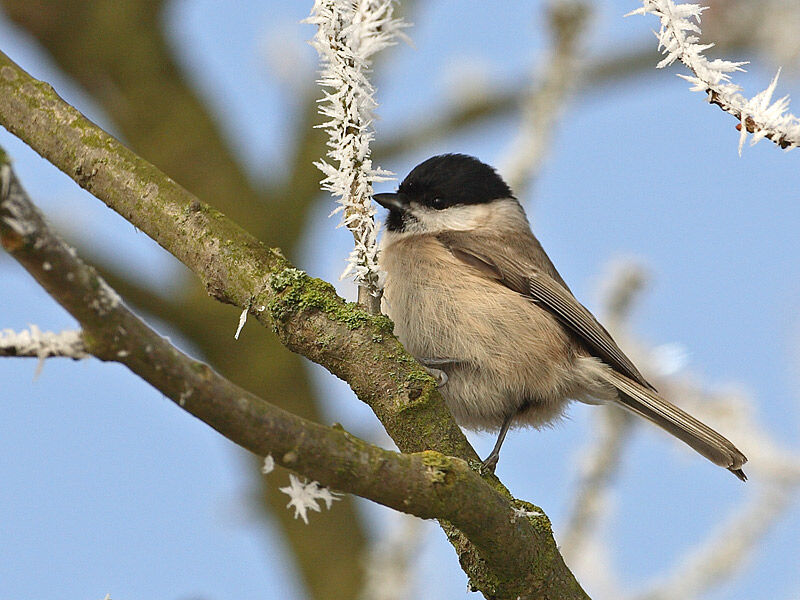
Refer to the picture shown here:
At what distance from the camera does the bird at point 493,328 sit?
134 inches

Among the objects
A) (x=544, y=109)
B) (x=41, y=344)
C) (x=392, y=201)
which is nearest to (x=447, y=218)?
(x=392, y=201)

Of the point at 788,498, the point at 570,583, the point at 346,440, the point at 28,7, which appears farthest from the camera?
the point at 28,7

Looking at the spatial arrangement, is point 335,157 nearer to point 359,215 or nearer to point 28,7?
point 359,215

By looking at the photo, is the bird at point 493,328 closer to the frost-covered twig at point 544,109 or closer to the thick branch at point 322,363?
the frost-covered twig at point 544,109

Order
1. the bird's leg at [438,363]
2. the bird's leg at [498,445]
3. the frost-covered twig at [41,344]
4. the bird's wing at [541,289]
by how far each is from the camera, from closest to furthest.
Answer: the frost-covered twig at [41,344] → the bird's leg at [498,445] → the bird's leg at [438,363] → the bird's wing at [541,289]

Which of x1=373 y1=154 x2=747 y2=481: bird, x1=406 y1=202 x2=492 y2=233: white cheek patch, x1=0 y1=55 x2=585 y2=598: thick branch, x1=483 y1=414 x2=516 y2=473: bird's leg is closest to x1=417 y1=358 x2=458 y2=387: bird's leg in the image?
x1=373 y1=154 x2=747 y2=481: bird

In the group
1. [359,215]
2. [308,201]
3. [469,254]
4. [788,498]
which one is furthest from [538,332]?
[308,201]

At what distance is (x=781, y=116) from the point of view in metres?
1.73

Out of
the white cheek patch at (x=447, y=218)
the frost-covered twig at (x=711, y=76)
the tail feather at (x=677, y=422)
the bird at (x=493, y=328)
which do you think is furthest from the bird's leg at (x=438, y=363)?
the frost-covered twig at (x=711, y=76)

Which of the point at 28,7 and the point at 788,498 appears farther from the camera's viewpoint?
the point at 28,7

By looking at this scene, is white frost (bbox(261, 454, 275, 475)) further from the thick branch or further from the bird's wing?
the bird's wing

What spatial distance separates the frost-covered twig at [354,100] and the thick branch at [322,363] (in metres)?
0.18

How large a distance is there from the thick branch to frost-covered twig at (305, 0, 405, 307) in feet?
0.59

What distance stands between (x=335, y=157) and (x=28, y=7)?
5.23 meters
